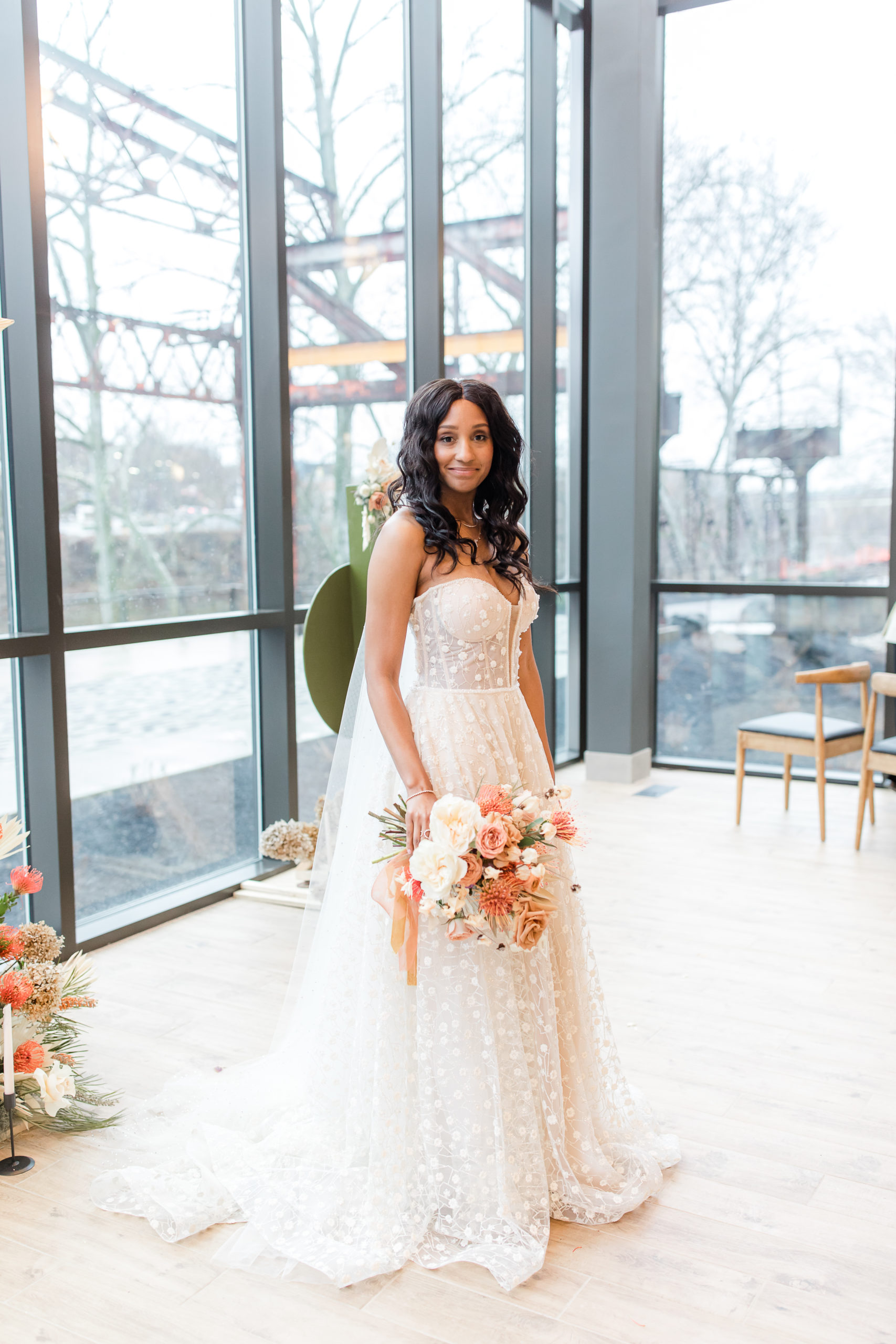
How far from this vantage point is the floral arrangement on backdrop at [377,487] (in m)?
4.00

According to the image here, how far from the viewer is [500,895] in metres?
2.05

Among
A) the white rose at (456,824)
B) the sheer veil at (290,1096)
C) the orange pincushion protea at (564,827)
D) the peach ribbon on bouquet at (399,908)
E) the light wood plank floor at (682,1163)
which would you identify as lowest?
the light wood plank floor at (682,1163)

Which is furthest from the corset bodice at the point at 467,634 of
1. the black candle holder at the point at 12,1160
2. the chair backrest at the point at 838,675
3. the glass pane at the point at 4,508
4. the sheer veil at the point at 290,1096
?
the chair backrest at the point at 838,675

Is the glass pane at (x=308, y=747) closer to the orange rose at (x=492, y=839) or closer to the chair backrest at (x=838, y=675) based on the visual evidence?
the chair backrest at (x=838, y=675)

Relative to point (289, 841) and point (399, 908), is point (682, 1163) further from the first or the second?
point (289, 841)

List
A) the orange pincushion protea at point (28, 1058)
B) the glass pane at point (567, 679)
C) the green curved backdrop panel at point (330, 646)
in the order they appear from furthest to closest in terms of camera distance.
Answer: the glass pane at point (567, 679) < the green curved backdrop panel at point (330, 646) < the orange pincushion protea at point (28, 1058)

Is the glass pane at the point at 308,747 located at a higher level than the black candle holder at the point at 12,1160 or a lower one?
higher

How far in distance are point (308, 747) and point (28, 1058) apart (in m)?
2.51

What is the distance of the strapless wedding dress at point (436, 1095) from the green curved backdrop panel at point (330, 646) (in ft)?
5.15

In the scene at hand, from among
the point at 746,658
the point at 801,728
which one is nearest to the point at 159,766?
the point at 801,728

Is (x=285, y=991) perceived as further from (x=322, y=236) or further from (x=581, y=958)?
(x=322, y=236)

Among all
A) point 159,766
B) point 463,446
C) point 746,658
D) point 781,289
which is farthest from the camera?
point 746,658

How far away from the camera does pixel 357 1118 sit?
7.65 feet

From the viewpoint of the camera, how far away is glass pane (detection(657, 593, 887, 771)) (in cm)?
642
